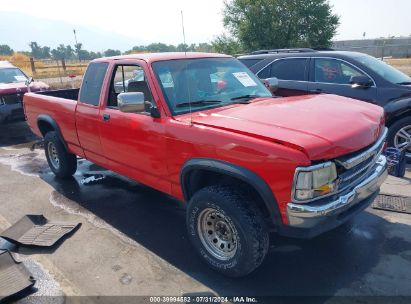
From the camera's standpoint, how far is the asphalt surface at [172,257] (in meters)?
3.12

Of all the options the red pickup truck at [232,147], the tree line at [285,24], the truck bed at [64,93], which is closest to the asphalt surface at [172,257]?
the red pickup truck at [232,147]

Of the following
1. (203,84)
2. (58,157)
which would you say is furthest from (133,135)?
(58,157)

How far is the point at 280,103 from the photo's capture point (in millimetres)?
3736

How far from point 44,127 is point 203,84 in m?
3.46

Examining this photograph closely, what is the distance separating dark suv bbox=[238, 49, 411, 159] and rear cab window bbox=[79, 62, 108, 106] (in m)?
3.57

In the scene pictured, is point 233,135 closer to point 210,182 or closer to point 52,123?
point 210,182

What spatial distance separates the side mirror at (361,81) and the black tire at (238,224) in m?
3.92

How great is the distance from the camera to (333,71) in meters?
6.49

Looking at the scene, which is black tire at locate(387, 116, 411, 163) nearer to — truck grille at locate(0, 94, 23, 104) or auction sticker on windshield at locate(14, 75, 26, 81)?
truck grille at locate(0, 94, 23, 104)

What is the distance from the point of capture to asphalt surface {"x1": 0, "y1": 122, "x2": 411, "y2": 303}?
312 cm

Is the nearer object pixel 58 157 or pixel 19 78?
pixel 58 157

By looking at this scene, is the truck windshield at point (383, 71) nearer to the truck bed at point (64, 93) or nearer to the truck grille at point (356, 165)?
the truck grille at point (356, 165)

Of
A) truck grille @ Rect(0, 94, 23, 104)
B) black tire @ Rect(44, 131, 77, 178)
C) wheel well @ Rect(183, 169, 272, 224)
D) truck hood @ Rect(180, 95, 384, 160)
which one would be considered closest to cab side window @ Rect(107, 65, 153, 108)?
truck hood @ Rect(180, 95, 384, 160)

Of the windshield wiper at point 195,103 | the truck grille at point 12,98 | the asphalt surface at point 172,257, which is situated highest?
the windshield wiper at point 195,103
